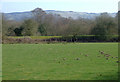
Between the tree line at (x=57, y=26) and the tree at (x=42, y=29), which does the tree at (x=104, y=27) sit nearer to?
the tree line at (x=57, y=26)

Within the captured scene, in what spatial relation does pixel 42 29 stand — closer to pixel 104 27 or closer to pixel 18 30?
pixel 18 30

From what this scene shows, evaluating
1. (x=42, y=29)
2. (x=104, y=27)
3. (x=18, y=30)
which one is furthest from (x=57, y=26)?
(x=104, y=27)

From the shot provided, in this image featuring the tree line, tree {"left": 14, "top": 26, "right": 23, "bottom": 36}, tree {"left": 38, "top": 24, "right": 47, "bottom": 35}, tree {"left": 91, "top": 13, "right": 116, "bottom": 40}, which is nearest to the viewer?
tree {"left": 91, "top": 13, "right": 116, "bottom": 40}

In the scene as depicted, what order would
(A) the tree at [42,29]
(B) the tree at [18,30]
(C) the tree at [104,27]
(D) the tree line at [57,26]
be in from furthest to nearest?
(A) the tree at [42,29], (B) the tree at [18,30], (D) the tree line at [57,26], (C) the tree at [104,27]

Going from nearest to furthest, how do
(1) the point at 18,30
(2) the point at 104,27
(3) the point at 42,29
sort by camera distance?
(2) the point at 104,27 < (1) the point at 18,30 < (3) the point at 42,29

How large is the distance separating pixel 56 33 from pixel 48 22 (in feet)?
16.8

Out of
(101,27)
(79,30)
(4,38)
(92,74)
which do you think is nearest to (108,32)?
(101,27)

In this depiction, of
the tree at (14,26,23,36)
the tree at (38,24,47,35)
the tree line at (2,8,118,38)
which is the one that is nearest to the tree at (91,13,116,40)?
the tree line at (2,8,118,38)

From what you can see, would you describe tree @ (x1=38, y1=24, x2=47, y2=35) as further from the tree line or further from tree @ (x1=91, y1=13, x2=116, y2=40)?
tree @ (x1=91, y1=13, x2=116, y2=40)

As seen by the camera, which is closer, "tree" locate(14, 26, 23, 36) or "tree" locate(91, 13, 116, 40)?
"tree" locate(91, 13, 116, 40)

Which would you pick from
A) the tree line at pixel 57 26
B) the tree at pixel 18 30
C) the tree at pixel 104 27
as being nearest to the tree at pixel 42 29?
the tree line at pixel 57 26

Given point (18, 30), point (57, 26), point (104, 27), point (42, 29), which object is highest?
point (104, 27)

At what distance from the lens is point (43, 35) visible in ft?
193

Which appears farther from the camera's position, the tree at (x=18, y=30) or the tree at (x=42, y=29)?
the tree at (x=42, y=29)
